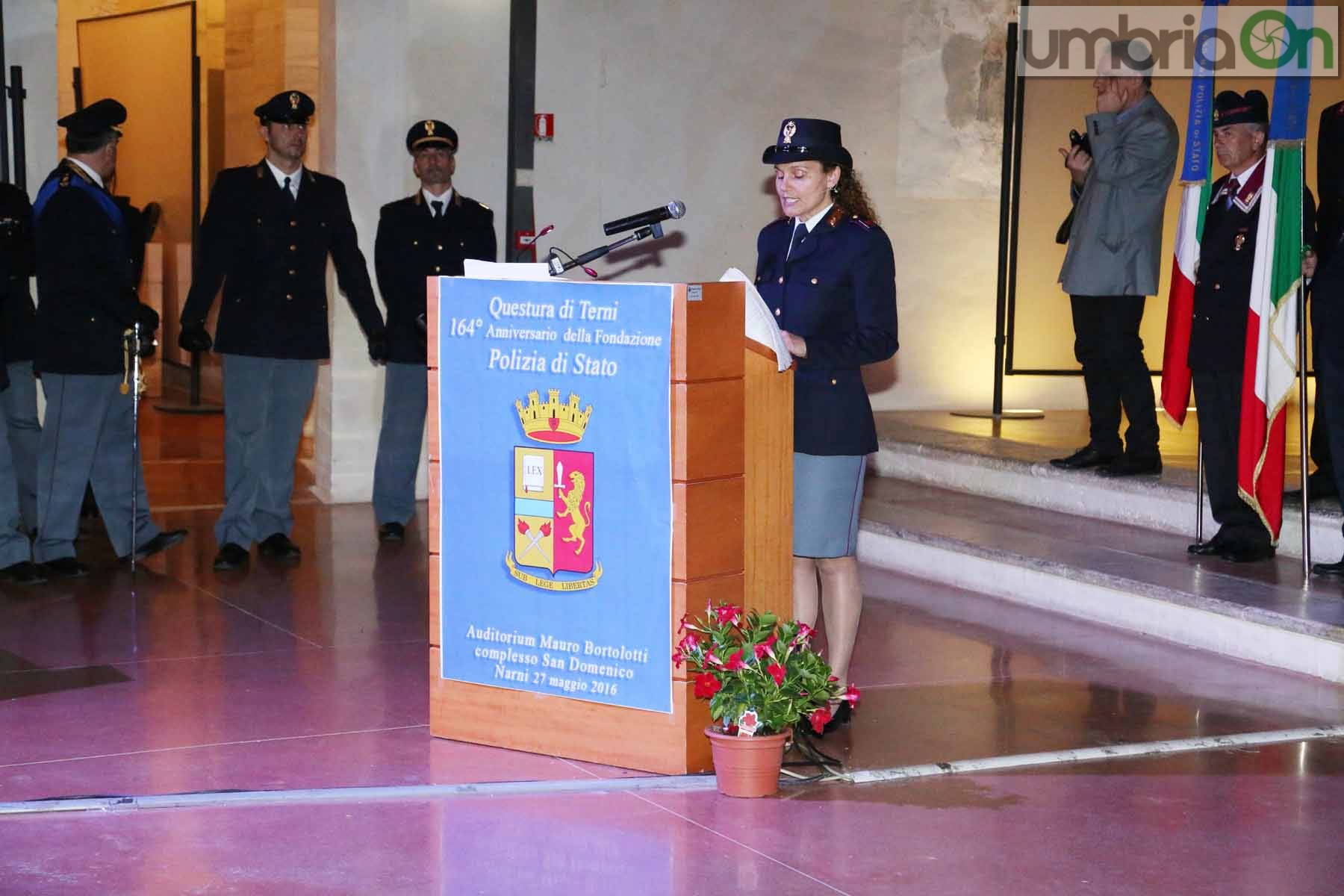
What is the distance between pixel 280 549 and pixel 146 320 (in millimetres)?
1109

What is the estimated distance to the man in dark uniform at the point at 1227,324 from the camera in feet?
20.7

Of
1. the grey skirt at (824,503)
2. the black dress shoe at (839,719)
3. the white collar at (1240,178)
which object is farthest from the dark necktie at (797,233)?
the white collar at (1240,178)

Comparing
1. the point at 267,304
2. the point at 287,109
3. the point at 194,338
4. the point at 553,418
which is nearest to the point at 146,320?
the point at 194,338

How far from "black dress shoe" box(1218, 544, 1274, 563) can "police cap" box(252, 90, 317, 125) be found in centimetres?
401

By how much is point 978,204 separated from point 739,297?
6.15 m

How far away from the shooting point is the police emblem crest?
170 inches

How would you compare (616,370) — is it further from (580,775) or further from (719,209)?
(719,209)

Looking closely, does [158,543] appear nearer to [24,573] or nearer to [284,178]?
[24,573]

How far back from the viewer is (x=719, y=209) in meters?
9.60

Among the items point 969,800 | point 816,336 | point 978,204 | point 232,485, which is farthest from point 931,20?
point 969,800

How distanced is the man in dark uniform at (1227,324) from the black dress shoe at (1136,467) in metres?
0.75

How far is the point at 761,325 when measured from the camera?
4.34 m

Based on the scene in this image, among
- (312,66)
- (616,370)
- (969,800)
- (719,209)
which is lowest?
(969,800)

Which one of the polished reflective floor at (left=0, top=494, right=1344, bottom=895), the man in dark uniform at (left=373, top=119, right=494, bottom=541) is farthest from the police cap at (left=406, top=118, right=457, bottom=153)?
the polished reflective floor at (left=0, top=494, right=1344, bottom=895)
